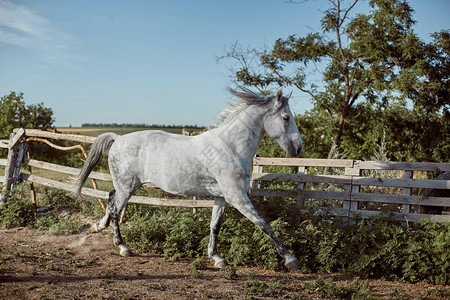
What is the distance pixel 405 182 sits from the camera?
582 centimetres

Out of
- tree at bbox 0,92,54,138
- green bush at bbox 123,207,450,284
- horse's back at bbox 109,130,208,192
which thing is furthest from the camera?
tree at bbox 0,92,54,138

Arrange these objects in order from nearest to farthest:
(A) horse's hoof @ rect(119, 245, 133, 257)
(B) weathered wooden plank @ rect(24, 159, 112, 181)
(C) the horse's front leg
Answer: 1. (C) the horse's front leg
2. (A) horse's hoof @ rect(119, 245, 133, 257)
3. (B) weathered wooden plank @ rect(24, 159, 112, 181)

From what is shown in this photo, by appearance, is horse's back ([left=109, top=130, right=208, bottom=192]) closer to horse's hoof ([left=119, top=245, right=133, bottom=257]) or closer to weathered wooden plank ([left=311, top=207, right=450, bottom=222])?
horse's hoof ([left=119, top=245, right=133, bottom=257])

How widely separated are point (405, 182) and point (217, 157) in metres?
3.08

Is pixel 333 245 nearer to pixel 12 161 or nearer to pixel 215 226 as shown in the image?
pixel 215 226

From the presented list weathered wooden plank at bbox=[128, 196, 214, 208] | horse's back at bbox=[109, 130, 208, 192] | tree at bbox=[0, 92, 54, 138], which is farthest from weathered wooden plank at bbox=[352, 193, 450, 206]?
tree at bbox=[0, 92, 54, 138]

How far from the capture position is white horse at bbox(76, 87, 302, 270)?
4.87 metres

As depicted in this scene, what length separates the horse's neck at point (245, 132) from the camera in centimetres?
502

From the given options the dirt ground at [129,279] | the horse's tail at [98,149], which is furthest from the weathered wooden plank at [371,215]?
the horse's tail at [98,149]

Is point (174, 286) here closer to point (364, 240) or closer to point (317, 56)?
point (364, 240)

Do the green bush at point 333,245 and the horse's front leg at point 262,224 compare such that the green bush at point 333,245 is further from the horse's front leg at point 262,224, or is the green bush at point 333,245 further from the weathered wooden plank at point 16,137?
the weathered wooden plank at point 16,137

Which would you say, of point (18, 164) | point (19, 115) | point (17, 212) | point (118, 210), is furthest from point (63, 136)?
point (19, 115)

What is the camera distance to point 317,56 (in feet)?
42.7

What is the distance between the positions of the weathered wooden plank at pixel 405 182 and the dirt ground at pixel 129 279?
1.52m
